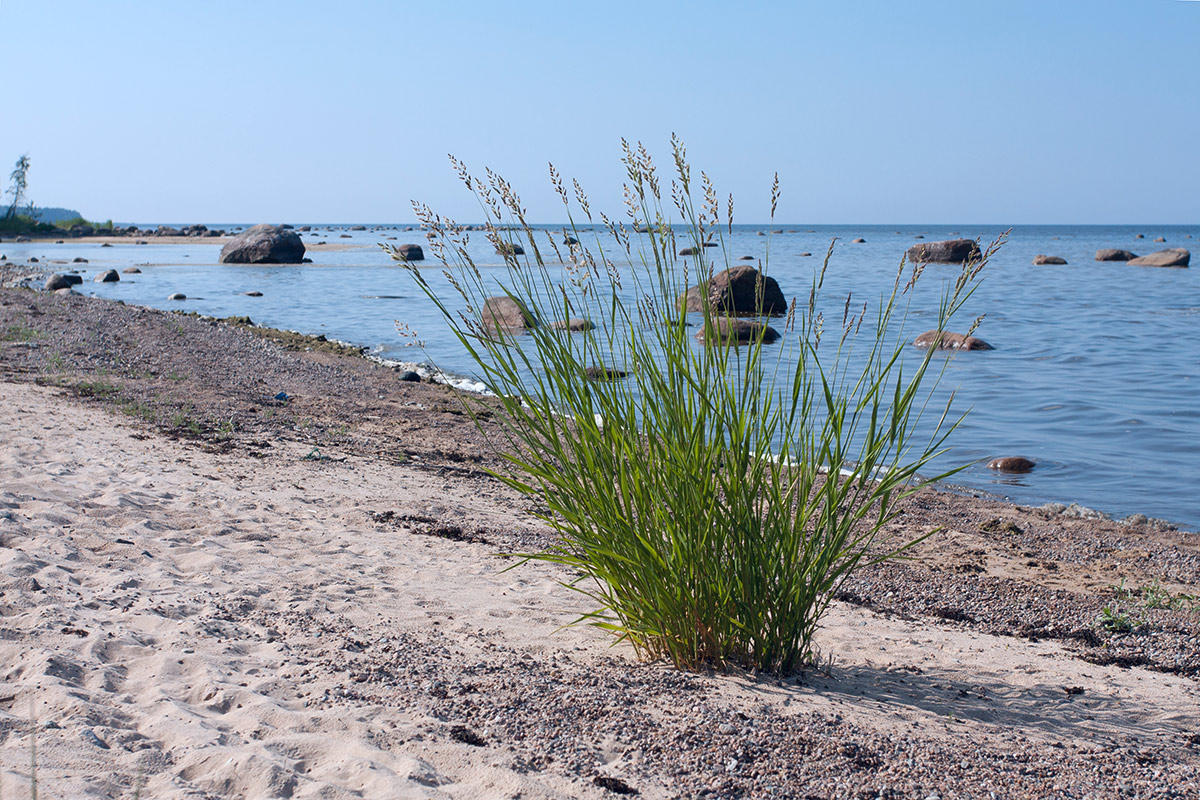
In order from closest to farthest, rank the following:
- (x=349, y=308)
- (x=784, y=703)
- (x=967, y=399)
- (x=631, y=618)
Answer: (x=784, y=703)
(x=631, y=618)
(x=967, y=399)
(x=349, y=308)

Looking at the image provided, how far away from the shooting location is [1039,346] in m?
17.2

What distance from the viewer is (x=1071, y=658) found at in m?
4.28

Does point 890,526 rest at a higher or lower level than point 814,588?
lower

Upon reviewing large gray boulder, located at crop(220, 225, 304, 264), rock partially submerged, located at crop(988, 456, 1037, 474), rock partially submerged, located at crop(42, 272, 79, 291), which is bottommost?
rock partially submerged, located at crop(988, 456, 1037, 474)

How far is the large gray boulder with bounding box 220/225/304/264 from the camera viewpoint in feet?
137

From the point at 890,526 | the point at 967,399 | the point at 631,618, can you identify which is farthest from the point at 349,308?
the point at 631,618

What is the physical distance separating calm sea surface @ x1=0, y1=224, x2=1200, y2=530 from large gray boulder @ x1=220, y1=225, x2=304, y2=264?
1416mm

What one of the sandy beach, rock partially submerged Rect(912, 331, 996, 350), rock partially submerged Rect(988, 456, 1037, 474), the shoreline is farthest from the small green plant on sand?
rock partially submerged Rect(912, 331, 996, 350)

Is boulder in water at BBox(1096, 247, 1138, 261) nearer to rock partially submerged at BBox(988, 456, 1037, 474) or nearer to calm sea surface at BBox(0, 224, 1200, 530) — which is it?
calm sea surface at BBox(0, 224, 1200, 530)

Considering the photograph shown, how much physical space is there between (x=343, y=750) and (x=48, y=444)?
5.01m

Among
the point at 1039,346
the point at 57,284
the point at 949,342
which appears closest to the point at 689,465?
the point at 949,342

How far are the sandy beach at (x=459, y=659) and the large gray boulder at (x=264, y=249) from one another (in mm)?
37125

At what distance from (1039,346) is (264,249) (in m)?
35.1

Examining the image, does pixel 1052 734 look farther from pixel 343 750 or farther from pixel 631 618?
pixel 343 750
